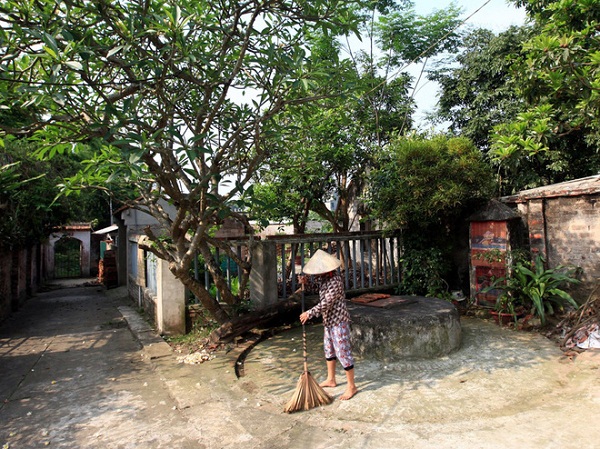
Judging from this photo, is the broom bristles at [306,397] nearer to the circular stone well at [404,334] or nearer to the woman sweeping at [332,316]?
the woman sweeping at [332,316]

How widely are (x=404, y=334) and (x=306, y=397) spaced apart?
5.72ft

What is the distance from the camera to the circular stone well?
205 inches

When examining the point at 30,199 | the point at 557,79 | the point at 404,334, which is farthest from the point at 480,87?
the point at 30,199

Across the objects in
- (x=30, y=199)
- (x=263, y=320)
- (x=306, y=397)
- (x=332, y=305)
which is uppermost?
(x=30, y=199)

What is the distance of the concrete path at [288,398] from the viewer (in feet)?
11.5

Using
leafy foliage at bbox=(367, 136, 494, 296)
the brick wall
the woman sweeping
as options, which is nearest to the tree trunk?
the woman sweeping

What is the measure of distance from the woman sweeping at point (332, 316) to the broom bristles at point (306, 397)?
1.05ft

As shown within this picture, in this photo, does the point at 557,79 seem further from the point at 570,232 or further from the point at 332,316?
the point at 332,316

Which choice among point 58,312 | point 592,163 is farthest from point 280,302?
point 592,163

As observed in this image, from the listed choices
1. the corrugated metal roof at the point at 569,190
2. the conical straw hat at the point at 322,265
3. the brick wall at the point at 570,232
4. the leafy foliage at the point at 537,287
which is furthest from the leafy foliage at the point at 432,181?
the conical straw hat at the point at 322,265

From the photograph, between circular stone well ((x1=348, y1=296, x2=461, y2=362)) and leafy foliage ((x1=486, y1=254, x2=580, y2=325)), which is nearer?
circular stone well ((x1=348, y1=296, x2=461, y2=362))

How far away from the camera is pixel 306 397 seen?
4.05 meters

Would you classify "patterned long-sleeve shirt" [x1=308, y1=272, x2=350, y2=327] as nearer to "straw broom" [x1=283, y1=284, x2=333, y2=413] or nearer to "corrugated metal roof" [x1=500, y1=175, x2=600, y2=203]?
"straw broom" [x1=283, y1=284, x2=333, y2=413]

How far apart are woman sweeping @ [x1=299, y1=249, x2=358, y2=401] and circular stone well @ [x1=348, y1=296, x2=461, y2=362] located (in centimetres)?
92
